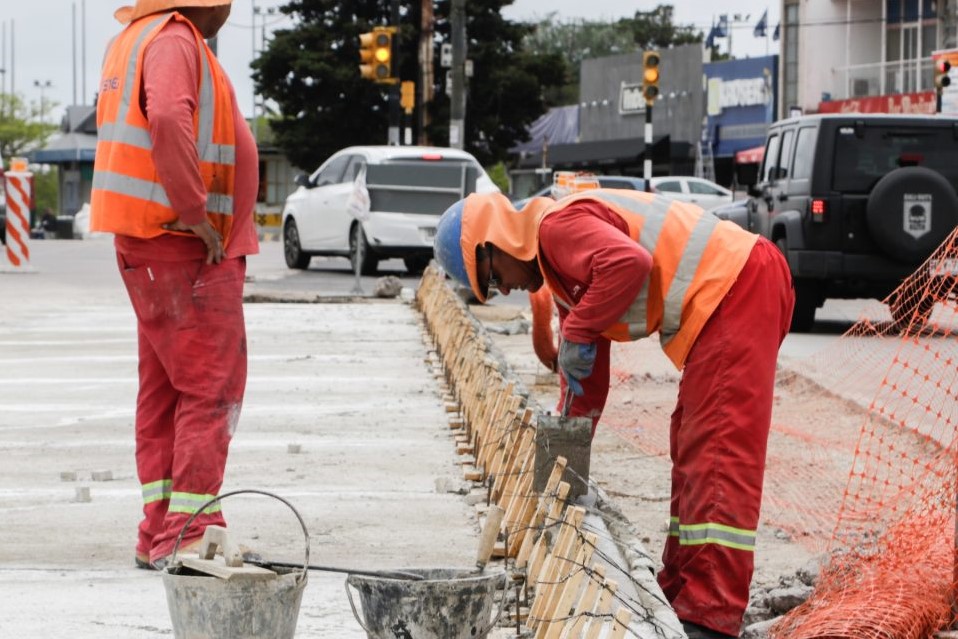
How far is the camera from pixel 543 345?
987 centimetres

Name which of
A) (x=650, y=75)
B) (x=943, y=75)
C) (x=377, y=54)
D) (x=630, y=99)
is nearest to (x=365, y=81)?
(x=630, y=99)

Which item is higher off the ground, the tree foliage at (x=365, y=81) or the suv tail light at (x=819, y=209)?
the tree foliage at (x=365, y=81)

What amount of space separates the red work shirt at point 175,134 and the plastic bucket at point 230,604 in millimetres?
1613

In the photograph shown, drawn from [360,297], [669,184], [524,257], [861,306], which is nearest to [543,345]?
[524,257]

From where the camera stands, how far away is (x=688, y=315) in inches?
216

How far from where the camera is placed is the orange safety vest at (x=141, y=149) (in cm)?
589

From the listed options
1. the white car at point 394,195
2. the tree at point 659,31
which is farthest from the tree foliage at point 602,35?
the white car at point 394,195

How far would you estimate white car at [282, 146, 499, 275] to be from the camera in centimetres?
2386

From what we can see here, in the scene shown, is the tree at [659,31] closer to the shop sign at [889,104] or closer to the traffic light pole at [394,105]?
the shop sign at [889,104]

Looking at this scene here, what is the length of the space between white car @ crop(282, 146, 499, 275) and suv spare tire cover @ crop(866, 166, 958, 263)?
791 centimetres

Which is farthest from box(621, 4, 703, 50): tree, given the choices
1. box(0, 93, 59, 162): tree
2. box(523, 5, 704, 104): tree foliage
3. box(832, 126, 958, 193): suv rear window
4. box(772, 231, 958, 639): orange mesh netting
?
box(772, 231, 958, 639): orange mesh netting

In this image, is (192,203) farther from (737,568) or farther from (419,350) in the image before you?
(419,350)

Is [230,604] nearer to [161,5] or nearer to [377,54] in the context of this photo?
[161,5]

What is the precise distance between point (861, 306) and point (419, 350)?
9166 mm
